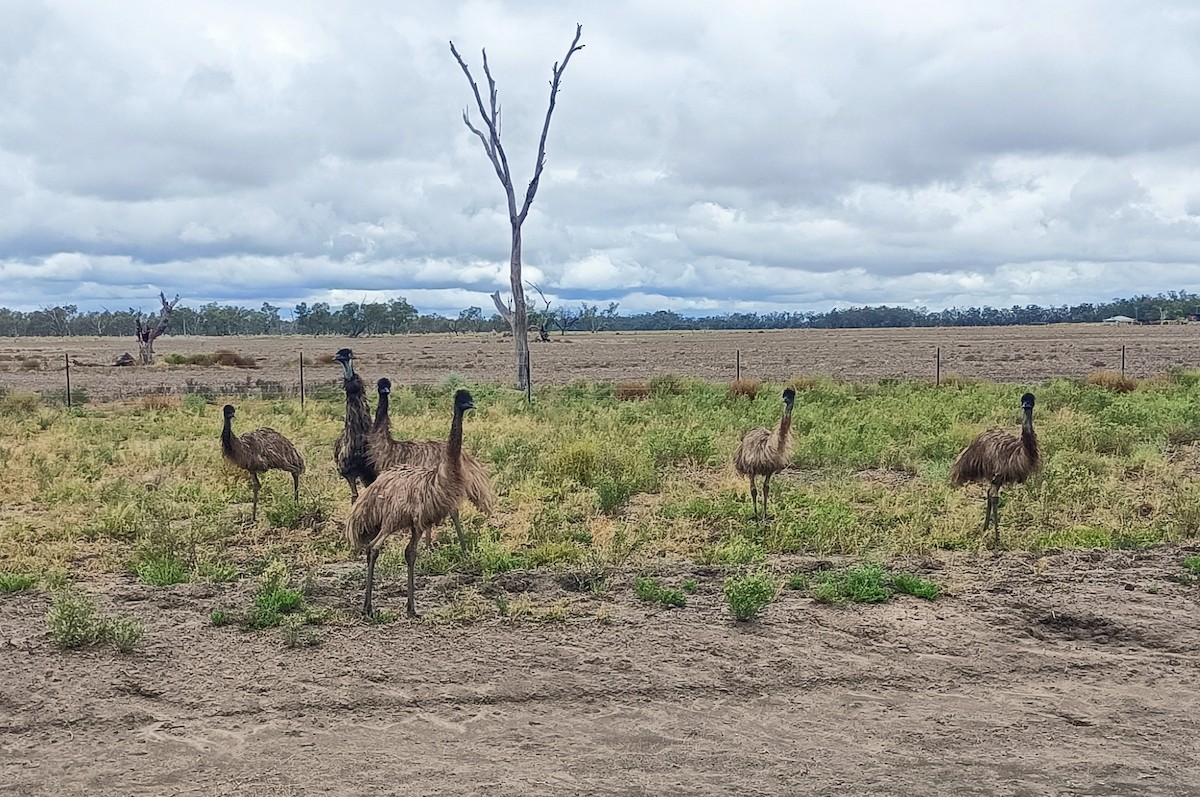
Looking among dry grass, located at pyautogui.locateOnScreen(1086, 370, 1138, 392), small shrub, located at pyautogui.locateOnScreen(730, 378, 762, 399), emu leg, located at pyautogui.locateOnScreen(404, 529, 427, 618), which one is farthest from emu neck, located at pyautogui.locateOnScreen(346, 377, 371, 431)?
dry grass, located at pyautogui.locateOnScreen(1086, 370, 1138, 392)

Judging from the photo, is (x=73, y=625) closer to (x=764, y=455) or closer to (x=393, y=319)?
(x=764, y=455)

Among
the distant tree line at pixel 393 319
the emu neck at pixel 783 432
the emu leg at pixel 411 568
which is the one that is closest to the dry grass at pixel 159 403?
the emu neck at pixel 783 432

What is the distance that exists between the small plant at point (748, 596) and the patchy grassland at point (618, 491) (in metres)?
1.32

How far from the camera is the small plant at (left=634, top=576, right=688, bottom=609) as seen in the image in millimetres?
7738

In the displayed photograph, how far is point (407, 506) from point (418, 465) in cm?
280

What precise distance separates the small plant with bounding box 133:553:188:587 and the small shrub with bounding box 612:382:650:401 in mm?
16888

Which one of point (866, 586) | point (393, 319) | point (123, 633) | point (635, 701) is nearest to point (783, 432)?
point (866, 586)

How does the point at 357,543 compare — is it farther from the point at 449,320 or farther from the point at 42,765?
the point at 449,320

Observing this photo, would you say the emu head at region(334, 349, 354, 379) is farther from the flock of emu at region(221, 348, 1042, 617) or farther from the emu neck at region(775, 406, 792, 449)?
the emu neck at region(775, 406, 792, 449)

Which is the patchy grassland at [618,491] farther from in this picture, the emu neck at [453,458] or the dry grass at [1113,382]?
the dry grass at [1113,382]

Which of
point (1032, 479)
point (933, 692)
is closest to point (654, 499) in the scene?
point (1032, 479)

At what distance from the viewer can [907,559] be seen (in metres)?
9.10

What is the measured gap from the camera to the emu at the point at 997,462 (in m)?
10.5

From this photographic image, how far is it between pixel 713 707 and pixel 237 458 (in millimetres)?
7606
